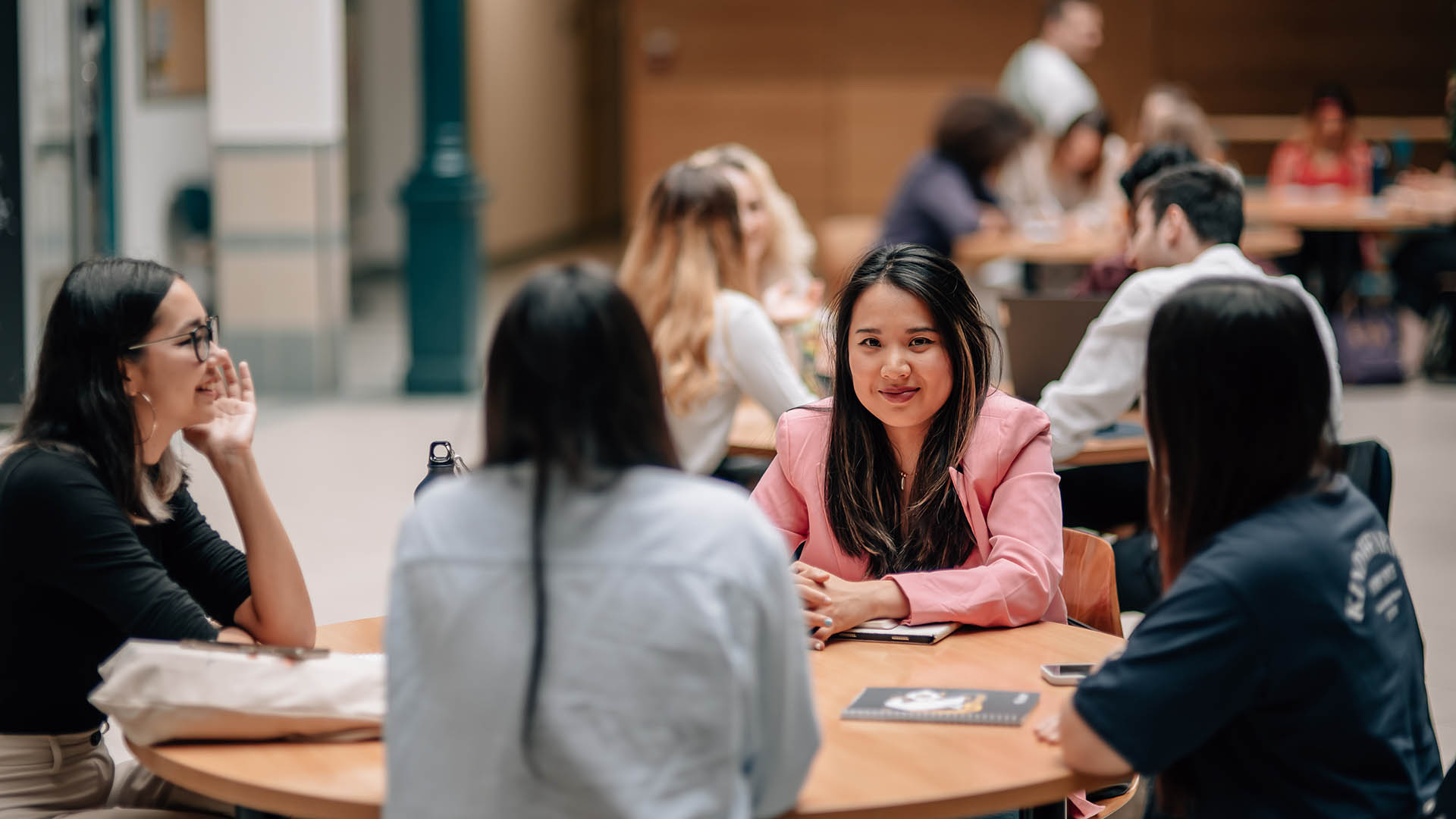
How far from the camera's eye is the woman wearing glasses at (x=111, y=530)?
6.74 ft

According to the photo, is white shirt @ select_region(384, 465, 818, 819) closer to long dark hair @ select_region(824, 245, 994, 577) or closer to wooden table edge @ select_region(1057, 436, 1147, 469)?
long dark hair @ select_region(824, 245, 994, 577)

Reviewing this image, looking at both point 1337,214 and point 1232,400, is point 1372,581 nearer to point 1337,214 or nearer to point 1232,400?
point 1232,400

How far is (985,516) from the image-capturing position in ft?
8.07

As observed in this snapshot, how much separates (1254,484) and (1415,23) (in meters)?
11.1

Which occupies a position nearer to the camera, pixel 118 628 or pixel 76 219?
pixel 118 628

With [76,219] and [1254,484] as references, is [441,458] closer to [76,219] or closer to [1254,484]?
[1254,484]

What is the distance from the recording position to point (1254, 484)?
1.77 m

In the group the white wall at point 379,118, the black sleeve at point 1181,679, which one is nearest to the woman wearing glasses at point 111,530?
the black sleeve at point 1181,679

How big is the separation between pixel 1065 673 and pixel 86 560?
1.29m

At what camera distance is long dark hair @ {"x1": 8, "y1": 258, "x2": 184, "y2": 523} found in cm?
215

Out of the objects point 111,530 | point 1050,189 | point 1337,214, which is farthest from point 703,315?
point 1337,214

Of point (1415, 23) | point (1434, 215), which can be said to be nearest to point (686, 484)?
point (1434, 215)

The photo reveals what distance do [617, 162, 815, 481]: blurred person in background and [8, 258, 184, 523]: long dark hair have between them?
1.72 meters

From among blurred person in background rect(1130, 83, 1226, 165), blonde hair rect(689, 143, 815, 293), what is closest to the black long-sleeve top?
blonde hair rect(689, 143, 815, 293)
